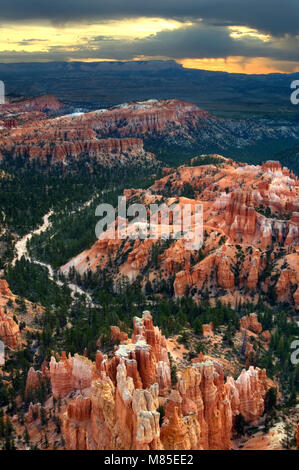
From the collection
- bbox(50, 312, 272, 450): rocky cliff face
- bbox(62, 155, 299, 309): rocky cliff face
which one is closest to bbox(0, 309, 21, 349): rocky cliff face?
bbox(50, 312, 272, 450): rocky cliff face

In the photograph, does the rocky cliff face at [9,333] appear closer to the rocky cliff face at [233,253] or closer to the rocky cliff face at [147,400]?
the rocky cliff face at [147,400]

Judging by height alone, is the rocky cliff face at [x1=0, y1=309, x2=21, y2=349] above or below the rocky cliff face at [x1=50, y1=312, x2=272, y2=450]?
below

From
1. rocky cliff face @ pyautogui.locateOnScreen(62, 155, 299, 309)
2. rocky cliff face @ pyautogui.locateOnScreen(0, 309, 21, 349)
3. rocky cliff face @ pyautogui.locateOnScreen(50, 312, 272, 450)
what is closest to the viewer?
rocky cliff face @ pyautogui.locateOnScreen(50, 312, 272, 450)

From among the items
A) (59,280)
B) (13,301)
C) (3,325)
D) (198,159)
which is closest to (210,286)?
(59,280)

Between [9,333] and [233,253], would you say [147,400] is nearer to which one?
[9,333]

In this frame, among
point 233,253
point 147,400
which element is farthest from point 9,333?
point 233,253

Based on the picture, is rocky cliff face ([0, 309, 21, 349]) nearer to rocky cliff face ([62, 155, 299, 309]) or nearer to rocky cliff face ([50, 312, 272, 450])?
rocky cliff face ([50, 312, 272, 450])

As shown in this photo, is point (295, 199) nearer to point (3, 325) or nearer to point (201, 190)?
point (201, 190)
